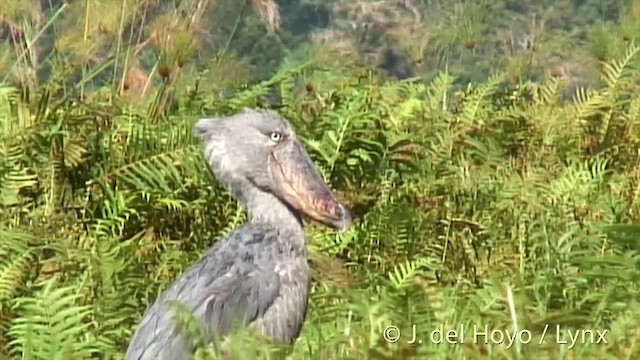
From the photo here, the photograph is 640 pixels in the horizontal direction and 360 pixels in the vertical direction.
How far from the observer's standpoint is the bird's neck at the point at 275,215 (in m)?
3.87

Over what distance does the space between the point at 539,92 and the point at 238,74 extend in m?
1.40

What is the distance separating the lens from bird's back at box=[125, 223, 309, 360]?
3131 mm

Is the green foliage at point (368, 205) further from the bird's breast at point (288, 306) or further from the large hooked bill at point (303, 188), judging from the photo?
the large hooked bill at point (303, 188)

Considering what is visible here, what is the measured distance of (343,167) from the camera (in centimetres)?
538

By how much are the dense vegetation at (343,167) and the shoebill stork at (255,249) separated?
0.38 ft

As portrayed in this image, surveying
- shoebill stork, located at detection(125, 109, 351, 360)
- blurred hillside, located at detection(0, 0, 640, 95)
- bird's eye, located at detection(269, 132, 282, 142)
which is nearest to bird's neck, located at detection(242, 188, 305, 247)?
shoebill stork, located at detection(125, 109, 351, 360)

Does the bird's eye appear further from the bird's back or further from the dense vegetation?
the dense vegetation

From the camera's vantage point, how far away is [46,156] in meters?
5.14

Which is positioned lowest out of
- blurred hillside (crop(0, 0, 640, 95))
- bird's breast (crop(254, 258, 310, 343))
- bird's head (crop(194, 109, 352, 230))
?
blurred hillside (crop(0, 0, 640, 95))

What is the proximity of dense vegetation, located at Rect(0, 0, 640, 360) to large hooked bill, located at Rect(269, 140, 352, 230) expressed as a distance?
0.22m

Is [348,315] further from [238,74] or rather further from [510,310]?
[238,74]

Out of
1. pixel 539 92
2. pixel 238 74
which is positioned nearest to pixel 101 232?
pixel 238 74

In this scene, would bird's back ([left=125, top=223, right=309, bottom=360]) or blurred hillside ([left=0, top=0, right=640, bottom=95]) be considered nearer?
bird's back ([left=125, top=223, right=309, bottom=360])

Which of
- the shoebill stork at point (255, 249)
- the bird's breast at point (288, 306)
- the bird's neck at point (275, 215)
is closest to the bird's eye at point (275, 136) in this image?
the shoebill stork at point (255, 249)
